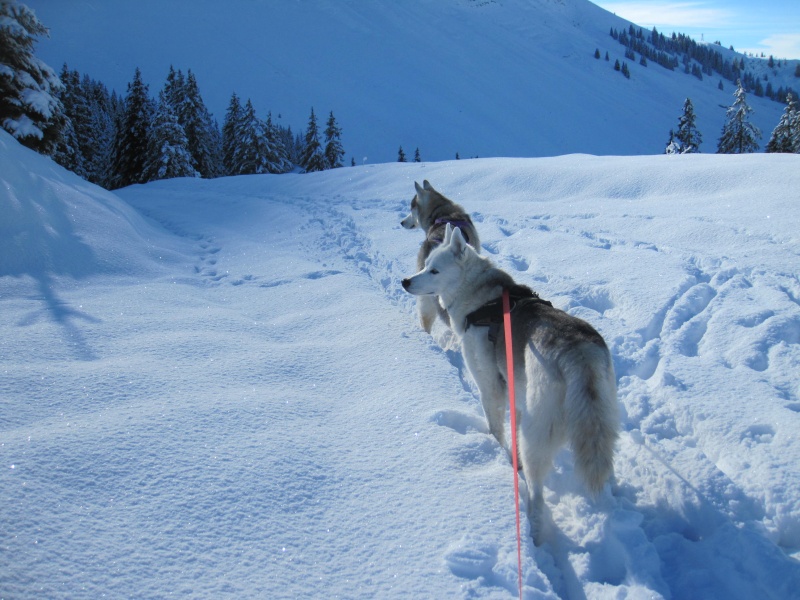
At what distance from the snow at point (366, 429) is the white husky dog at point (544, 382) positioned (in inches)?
14.4

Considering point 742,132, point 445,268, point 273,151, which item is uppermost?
point 742,132

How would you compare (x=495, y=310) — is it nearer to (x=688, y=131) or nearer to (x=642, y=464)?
(x=642, y=464)

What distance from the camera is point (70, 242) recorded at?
7.76 meters

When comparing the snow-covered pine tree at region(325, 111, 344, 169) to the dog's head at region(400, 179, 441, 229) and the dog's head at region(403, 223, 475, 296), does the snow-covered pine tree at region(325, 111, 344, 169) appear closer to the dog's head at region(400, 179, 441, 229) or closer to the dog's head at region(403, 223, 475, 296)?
the dog's head at region(400, 179, 441, 229)

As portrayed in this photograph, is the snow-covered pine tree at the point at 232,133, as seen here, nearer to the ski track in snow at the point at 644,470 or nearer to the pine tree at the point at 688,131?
the pine tree at the point at 688,131

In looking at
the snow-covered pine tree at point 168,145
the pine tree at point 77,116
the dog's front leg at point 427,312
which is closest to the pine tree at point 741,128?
the snow-covered pine tree at point 168,145

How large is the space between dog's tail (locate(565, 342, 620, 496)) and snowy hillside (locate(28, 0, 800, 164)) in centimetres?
8536

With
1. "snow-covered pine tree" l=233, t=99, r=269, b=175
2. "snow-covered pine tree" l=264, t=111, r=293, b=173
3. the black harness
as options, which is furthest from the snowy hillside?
the black harness

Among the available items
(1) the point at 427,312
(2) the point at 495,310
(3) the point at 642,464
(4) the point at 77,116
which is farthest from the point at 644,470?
(4) the point at 77,116

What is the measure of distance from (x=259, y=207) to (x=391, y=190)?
421cm

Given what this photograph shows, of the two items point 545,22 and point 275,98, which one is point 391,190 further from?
point 545,22

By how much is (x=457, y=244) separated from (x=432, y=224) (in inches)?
104

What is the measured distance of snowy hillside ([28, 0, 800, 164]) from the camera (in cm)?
9275

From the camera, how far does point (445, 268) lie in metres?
4.32
